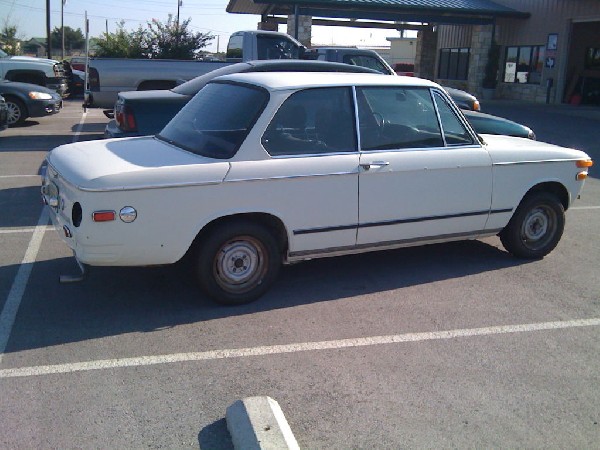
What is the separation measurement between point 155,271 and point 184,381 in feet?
6.91

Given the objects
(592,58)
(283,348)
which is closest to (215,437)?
(283,348)

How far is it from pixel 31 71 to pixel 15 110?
14.2 feet

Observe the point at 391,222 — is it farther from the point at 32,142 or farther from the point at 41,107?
the point at 41,107

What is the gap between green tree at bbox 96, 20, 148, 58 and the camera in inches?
1011

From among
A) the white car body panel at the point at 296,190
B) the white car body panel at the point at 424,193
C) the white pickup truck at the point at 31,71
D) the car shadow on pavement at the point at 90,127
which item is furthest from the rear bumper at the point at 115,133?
the white pickup truck at the point at 31,71

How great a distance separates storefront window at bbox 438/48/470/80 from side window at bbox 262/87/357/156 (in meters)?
32.2

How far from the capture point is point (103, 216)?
4.58 meters

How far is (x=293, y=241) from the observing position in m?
5.28

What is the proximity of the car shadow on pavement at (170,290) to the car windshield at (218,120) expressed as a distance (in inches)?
42.7

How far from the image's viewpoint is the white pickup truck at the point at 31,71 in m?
19.0

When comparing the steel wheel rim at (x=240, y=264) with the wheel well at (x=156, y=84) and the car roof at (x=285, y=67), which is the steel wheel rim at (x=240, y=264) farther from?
the wheel well at (x=156, y=84)

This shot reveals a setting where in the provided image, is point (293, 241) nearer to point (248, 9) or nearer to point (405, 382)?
point (405, 382)

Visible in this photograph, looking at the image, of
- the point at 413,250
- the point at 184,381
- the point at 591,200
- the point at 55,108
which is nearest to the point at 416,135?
the point at 413,250

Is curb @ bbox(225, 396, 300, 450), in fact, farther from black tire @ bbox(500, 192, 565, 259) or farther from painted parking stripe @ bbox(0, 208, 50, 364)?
black tire @ bbox(500, 192, 565, 259)
